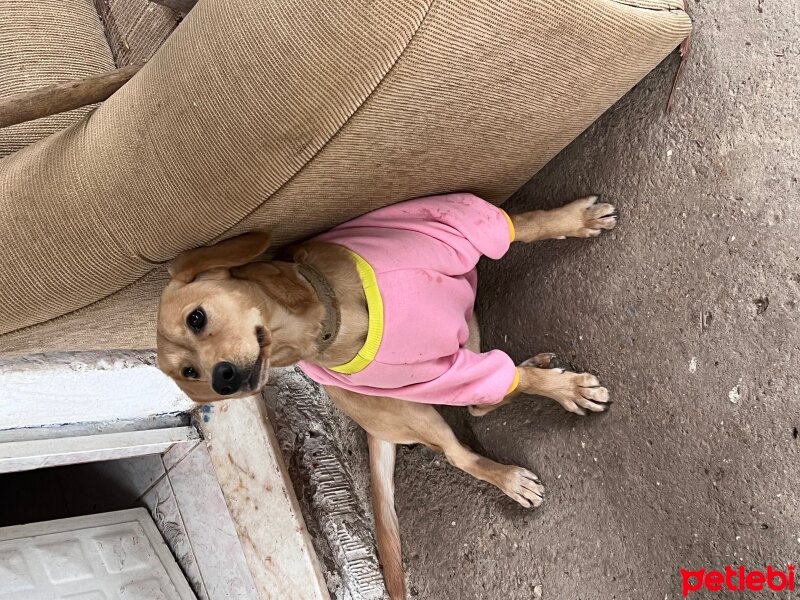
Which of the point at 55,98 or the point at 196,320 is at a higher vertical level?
the point at 55,98

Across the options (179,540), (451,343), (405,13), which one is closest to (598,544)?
(451,343)

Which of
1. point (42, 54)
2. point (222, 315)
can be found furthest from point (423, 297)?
point (42, 54)

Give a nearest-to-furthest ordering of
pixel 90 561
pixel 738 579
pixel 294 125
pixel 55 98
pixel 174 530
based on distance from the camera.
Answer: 1. pixel 294 125
2. pixel 738 579
3. pixel 55 98
4. pixel 90 561
5. pixel 174 530

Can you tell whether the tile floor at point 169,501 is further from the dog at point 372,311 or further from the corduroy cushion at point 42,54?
the corduroy cushion at point 42,54

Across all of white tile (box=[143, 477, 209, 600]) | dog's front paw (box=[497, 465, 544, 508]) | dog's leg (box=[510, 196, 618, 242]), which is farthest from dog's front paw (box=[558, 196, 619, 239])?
white tile (box=[143, 477, 209, 600])

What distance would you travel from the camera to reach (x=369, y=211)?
5.99ft

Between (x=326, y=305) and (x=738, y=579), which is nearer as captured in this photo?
(x=738, y=579)

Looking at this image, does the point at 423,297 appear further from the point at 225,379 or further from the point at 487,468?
the point at 487,468

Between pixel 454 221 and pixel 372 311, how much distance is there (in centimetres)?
29

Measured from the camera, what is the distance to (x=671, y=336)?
68.3 inches

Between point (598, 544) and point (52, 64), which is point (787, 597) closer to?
point (598, 544)

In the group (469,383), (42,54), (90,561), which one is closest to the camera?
(469,383)

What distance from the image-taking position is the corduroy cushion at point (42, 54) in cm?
217

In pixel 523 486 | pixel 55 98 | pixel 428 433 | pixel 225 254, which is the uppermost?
pixel 55 98
